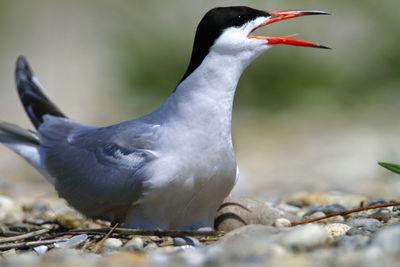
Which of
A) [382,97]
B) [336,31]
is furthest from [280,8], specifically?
[382,97]

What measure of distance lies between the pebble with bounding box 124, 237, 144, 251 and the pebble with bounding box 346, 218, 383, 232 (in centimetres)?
109

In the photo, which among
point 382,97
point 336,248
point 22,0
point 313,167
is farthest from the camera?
point 22,0

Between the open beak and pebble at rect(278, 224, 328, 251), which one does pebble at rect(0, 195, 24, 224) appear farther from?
pebble at rect(278, 224, 328, 251)

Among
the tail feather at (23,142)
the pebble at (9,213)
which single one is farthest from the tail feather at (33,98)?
the pebble at (9,213)

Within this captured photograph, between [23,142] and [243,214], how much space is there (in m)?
1.73

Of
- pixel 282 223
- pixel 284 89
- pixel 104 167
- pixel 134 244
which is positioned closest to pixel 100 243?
pixel 134 244

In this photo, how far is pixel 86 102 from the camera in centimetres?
977

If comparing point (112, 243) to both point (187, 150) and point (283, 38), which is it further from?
point (283, 38)

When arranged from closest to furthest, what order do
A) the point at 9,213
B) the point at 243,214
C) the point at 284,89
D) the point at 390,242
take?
the point at 390,242 < the point at 243,214 < the point at 9,213 < the point at 284,89

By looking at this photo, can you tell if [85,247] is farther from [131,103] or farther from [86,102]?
[86,102]

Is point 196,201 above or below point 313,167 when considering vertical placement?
above

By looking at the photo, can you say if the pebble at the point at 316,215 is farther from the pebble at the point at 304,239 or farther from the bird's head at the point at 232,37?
the pebble at the point at 304,239

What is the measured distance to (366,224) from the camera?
2957 millimetres

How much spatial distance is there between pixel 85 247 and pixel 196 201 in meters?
0.63
